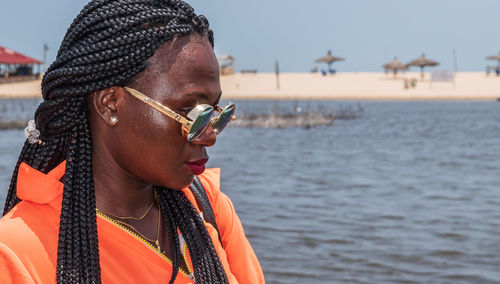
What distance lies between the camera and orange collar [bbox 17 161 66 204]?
1617mm

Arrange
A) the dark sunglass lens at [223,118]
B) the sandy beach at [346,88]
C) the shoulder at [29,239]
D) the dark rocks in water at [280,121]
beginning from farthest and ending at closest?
the sandy beach at [346,88] → the dark rocks in water at [280,121] → the dark sunglass lens at [223,118] → the shoulder at [29,239]

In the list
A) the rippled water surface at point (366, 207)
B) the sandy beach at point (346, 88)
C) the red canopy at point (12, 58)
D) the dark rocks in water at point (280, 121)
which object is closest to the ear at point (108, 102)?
the rippled water surface at point (366, 207)

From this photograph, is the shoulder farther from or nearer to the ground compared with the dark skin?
nearer to the ground

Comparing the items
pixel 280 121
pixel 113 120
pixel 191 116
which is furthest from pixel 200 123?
pixel 280 121

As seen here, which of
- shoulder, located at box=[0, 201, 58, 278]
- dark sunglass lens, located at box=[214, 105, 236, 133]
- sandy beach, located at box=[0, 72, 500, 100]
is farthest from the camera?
sandy beach, located at box=[0, 72, 500, 100]

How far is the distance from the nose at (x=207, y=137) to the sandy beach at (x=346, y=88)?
53744 mm

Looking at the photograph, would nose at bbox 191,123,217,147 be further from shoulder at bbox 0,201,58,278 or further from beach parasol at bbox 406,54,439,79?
beach parasol at bbox 406,54,439,79

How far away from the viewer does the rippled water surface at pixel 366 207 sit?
6.97m

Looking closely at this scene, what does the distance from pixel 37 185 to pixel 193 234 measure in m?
0.49

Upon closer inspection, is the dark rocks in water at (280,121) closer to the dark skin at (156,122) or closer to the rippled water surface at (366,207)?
the rippled water surface at (366,207)

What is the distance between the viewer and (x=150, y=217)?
192 centimetres

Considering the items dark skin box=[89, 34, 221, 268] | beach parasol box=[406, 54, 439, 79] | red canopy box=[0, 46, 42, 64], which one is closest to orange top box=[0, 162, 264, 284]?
dark skin box=[89, 34, 221, 268]

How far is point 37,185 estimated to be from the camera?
5.35 feet

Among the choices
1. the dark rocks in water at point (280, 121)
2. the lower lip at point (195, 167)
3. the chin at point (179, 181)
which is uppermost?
the lower lip at point (195, 167)
